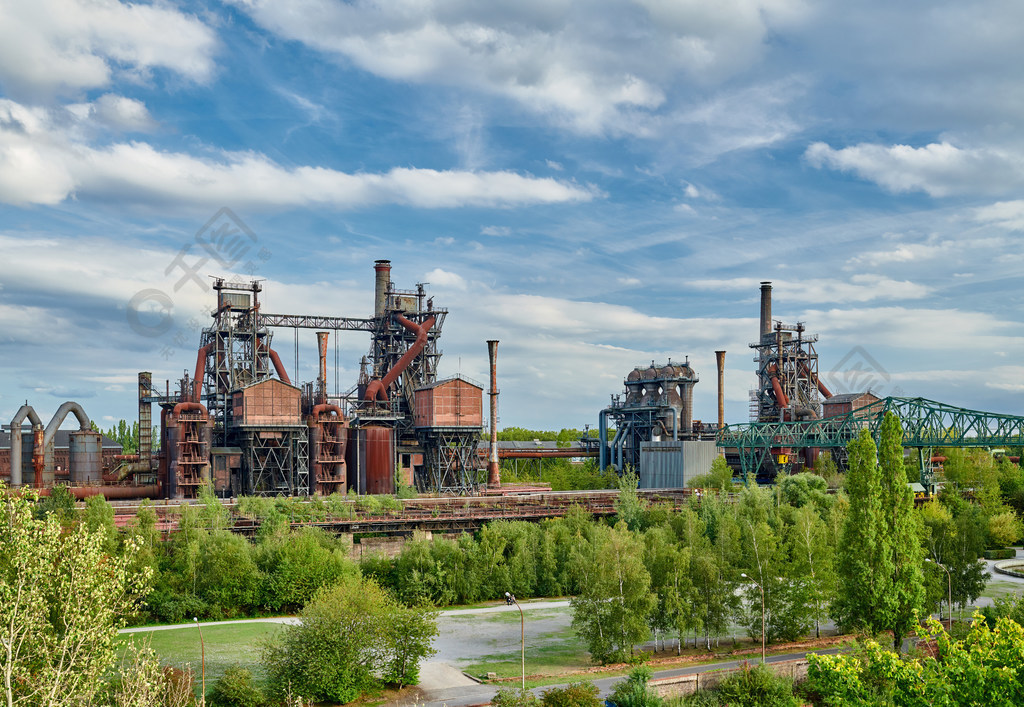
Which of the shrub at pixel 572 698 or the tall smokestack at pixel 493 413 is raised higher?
the tall smokestack at pixel 493 413

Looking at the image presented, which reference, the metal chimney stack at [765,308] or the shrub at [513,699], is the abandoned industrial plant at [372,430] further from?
the shrub at [513,699]

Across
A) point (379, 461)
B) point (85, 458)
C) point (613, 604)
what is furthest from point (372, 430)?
point (613, 604)

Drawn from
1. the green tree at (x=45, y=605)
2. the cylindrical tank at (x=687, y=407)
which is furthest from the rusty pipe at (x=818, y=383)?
the green tree at (x=45, y=605)

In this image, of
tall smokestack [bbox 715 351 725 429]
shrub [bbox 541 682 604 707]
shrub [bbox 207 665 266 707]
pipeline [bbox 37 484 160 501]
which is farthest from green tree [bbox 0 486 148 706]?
tall smokestack [bbox 715 351 725 429]

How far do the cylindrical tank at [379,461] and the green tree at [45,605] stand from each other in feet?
205

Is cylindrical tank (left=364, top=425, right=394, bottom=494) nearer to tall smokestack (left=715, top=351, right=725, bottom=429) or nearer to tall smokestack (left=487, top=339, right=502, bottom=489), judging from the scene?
tall smokestack (left=487, top=339, right=502, bottom=489)

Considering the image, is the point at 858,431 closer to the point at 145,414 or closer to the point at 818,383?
the point at 818,383

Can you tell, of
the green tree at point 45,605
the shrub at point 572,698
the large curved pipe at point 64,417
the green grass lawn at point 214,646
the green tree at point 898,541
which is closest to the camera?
the green tree at point 45,605

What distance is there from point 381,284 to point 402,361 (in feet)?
36.7

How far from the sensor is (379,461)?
8631 centimetres

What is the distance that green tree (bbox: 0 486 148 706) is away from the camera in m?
20.3

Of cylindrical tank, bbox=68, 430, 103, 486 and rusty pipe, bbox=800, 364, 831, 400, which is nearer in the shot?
cylindrical tank, bbox=68, 430, 103, 486

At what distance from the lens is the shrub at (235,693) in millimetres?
35500

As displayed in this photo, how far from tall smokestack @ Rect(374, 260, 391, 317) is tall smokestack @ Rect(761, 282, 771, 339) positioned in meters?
53.0
